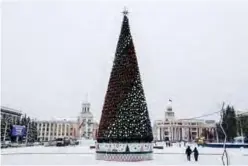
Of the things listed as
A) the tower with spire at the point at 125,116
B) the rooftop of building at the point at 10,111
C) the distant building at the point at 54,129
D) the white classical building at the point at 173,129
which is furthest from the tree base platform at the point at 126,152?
the white classical building at the point at 173,129

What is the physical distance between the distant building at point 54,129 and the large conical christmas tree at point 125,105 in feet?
326

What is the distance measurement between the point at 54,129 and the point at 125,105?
105273 millimetres

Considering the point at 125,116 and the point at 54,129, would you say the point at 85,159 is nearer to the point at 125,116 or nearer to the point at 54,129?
the point at 125,116

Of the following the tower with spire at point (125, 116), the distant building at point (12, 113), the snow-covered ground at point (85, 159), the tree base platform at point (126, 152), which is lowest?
the snow-covered ground at point (85, 159)

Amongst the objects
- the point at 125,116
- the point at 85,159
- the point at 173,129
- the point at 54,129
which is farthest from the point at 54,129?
the point at 125,116

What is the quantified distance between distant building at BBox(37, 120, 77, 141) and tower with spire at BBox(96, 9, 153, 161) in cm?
9932

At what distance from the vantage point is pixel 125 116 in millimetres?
17750

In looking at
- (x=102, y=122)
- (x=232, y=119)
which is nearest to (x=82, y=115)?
(x=232, y=119)

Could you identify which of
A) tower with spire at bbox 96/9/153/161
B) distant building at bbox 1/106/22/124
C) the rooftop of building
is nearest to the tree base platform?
tower with spire at bbox 96/9/153/161

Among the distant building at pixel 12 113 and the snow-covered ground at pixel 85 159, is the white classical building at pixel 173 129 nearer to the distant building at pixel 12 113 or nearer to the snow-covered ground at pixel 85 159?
the distant building at pixel 12 113

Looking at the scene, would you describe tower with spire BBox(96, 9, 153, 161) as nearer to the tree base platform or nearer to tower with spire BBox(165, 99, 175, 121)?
the tree base platform

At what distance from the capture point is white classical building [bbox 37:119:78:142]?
384ft

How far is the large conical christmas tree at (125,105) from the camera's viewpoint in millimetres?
17625

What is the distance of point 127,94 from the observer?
1819 cm
